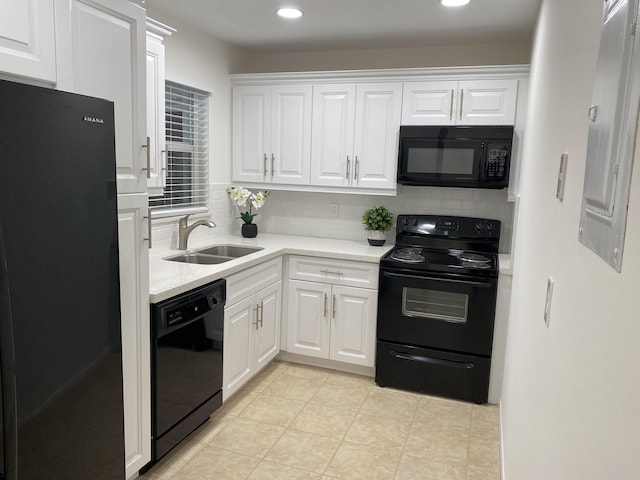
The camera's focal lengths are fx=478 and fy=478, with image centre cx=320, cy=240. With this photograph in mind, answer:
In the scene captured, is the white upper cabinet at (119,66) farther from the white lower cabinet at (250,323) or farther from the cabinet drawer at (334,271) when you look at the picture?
the cabinet drawer at (334,271)

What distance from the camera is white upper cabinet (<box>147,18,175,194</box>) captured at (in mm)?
2479

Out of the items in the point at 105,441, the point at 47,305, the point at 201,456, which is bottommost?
the point at 201,456

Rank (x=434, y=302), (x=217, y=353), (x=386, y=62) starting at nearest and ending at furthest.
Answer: (x=217, y=353) → (x=434, y=302) → (x=386, y=62)

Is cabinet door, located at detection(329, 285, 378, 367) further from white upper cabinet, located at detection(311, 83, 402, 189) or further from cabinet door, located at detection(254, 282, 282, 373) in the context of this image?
white upper cabinet, located at detection(311, 83, 402, 189)

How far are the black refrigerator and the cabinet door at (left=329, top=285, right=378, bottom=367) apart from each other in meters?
1.87

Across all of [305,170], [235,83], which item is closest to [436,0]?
[305,170]

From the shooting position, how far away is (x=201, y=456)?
8.23 ft

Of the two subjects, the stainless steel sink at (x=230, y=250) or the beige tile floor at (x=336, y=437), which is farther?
the stainless steel sink at (x=230, y=250)

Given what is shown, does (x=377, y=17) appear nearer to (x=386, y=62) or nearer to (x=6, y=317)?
(x=386, y=62)

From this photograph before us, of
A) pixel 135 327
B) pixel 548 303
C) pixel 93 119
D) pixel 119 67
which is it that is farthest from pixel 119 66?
pixel 548 303

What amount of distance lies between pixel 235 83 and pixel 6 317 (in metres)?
3.07

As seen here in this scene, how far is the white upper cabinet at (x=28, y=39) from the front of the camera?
56.4 inches

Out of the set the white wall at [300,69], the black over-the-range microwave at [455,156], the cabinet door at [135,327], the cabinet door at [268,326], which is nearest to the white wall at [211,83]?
the white wall at [300,69]

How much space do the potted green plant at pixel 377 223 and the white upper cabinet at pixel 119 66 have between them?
6.71 ft
